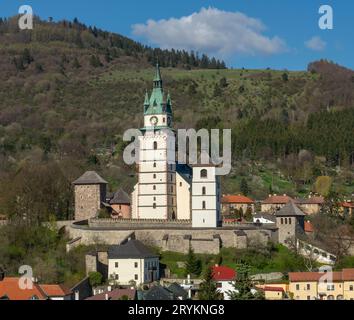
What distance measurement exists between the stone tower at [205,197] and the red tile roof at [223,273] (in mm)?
6391

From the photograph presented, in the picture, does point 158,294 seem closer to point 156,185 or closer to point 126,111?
point 156,185

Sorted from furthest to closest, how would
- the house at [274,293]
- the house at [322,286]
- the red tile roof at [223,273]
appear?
the red tile roof at [223,273] < the house at [322,286] < the house at [274,293]

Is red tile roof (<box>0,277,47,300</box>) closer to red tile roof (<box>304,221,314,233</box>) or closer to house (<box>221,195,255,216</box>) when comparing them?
red tile roof (<box>304,221,314,233</box>)

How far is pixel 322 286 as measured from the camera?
4416cm

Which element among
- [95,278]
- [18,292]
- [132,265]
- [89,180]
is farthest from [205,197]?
[18,292]

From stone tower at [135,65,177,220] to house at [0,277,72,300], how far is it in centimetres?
1576

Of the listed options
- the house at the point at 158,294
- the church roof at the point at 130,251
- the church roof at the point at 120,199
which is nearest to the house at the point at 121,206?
the church roof at the point at 120,199

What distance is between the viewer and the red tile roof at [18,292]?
39.4 m

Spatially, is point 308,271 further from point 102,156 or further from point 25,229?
point 102,156

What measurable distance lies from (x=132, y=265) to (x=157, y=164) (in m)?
11.7

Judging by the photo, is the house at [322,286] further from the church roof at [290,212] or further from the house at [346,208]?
the house at [346,208]

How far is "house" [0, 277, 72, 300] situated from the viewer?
1556 inches

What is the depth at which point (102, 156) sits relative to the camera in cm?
10019

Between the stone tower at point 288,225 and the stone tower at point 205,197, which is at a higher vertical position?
the stone tower at point 205,197
